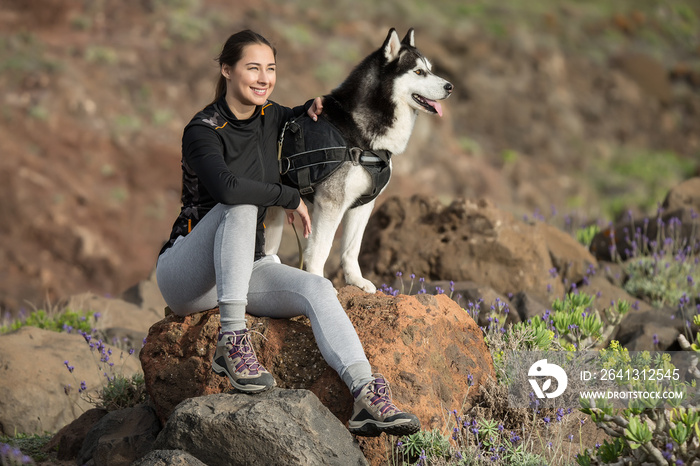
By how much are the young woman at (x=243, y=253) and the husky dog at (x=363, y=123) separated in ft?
1.41

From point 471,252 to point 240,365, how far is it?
4.08 metres

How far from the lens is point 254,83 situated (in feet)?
13.2

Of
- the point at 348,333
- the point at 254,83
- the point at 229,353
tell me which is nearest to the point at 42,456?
the point at 229,353

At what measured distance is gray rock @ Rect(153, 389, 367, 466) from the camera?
3.28 meters

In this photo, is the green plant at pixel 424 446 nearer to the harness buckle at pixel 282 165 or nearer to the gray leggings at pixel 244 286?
the gray leggings at pixel 244 286

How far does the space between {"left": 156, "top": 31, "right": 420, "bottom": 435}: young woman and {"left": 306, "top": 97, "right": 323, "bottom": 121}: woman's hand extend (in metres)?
0.40

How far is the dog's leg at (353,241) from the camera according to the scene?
4.91 metres

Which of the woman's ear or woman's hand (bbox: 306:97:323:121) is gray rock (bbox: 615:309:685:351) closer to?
woman's hand (bbox: 306:97:323:121)

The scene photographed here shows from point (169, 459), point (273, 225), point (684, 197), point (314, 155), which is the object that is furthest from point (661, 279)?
point (169, 459)

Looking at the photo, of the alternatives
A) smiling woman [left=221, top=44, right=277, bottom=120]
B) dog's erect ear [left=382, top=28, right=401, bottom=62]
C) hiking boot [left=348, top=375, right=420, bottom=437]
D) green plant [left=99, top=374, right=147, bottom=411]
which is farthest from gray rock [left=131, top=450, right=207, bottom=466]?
dog's erect ear [left=382, top=28, right=401, bottom=62]

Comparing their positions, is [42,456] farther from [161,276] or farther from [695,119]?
[695,119]

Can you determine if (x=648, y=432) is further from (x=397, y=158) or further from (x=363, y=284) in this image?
(x=397, y=158)

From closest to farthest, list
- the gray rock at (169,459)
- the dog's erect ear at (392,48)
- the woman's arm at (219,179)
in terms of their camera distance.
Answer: the gray rock at (169,459) < the woman's arm at (219,179) < the dog's erect ear at (392,48)

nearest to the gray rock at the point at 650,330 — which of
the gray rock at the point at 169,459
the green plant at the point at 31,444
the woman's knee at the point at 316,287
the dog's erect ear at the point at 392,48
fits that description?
the dog's erect ear at the point at 392,48
